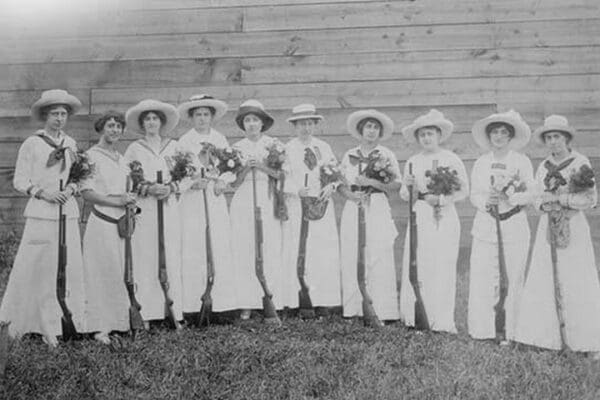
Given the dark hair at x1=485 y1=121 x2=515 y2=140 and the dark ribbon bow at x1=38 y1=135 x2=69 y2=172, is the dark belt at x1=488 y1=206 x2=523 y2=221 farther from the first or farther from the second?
the dark ribbon bow at x1=38 y1=135 x2=69 y2=172

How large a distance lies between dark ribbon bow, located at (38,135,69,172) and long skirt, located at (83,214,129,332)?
0.46 m

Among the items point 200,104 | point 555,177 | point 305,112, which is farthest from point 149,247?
point 555,177

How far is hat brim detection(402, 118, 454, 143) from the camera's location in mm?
5641

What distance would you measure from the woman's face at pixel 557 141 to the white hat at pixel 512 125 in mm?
181

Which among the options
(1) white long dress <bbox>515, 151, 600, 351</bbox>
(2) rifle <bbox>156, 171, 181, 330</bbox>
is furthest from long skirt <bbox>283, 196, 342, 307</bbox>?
(1) white long dress <bbox>515, 151, 600, 351</bbox>

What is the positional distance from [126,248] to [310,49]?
2.12 meters

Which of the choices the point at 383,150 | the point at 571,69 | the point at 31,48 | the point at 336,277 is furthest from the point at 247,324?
the point at 571,69

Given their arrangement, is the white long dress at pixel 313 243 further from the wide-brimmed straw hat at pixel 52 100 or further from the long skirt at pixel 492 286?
the wide-brimmed straw hat at pixel 52 100

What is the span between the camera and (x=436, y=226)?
18.7 ft

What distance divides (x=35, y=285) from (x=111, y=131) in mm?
1279

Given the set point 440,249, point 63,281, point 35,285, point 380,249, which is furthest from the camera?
point 380,249

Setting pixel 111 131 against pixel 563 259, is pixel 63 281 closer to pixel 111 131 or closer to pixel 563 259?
pixel 111 131

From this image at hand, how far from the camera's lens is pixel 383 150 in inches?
237

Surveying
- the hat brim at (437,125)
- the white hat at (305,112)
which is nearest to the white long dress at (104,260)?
the white hat at (305,112)
